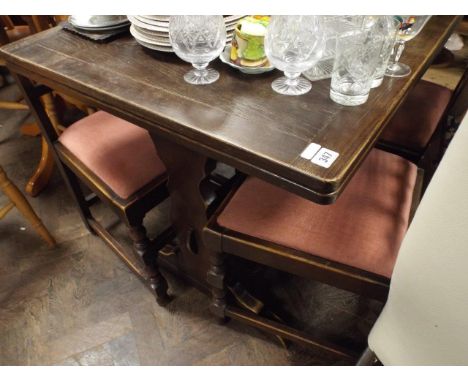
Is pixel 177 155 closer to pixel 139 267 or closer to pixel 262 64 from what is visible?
pixel 262 64

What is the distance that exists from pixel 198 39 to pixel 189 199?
36 centimetres

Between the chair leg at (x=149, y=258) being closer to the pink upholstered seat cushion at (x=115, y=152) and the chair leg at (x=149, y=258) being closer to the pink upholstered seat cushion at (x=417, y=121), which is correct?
the pink upholstered seat cushion at (x=115, y=152)

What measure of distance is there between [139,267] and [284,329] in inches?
19.4

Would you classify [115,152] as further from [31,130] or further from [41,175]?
[31,130]

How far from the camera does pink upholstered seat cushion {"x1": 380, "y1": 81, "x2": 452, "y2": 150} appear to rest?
1086 millimetres

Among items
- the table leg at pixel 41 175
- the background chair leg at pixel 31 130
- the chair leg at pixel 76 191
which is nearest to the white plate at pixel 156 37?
the chair leg at pixel 76 191

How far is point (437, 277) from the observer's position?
0.42 metres

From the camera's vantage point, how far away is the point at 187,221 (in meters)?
0.94

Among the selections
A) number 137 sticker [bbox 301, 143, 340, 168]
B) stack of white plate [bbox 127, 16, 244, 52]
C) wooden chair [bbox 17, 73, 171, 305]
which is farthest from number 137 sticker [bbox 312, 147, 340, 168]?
wooden chair [bbox 17, 73, 171, 305]

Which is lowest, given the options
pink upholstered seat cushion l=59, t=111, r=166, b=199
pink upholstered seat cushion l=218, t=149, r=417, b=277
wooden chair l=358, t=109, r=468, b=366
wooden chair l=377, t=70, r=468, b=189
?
wooden chair l=377, t=70, r=468, b=189

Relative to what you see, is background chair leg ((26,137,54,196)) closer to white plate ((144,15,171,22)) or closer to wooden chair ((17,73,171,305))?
wooden chair ((17,73,171,305))

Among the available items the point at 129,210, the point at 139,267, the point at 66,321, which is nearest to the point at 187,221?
the point at 129,210

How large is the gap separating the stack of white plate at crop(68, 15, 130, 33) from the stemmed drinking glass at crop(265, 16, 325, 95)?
1.44 feet

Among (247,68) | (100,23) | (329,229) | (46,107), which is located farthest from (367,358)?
(46,107)
